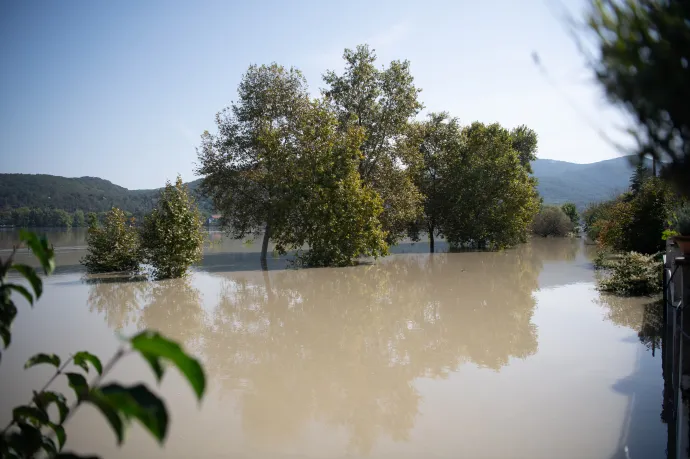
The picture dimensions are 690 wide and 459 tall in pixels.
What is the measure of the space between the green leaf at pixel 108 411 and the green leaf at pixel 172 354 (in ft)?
0.45

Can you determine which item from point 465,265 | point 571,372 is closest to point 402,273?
point 465,265

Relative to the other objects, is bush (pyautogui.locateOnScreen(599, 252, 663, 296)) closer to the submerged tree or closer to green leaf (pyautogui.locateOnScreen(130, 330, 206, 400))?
green leaf (pyautogui.locateOnScreen(130, 330, 206, 400))

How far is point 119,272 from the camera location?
61.7ft

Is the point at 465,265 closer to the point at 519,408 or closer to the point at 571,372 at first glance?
the point at 571,372

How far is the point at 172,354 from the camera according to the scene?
98cm

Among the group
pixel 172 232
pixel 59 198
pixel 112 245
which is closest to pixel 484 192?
pixel 172 232

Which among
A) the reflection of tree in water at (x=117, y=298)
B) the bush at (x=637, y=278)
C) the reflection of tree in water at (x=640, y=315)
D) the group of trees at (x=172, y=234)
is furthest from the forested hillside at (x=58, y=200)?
the reflection of tree in water at (x=640, y=315)

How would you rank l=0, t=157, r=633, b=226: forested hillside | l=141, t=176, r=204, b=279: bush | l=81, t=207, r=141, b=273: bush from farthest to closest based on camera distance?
l=0, t=157, r=633, b=226: forested hillside, l=81, t=207, r=141, b=273: bush, l=141, t=176, r=204, b=279: bush

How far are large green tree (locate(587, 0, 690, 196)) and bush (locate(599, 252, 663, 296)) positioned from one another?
1079 cm

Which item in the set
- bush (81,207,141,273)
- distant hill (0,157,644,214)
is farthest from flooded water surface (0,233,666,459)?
distant hill (0,157,644,214)

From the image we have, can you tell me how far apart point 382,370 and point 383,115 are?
1846cm

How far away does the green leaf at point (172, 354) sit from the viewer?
0.97 m

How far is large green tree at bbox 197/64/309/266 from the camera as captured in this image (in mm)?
22547

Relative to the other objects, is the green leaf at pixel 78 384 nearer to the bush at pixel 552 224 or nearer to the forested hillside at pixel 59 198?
the forested hillside at pixel 59 198
